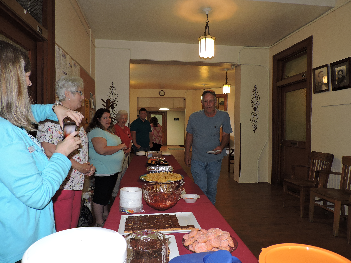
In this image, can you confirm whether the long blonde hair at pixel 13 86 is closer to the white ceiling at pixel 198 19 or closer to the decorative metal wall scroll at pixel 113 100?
the white ceiling at pixel 198 19

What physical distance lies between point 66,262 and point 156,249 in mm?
339

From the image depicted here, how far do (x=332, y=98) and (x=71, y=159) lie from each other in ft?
11.8

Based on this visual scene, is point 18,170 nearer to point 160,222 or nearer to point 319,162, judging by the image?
point 160,222

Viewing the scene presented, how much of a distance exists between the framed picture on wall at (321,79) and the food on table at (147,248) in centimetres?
381

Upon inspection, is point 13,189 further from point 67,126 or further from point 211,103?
point 211,103

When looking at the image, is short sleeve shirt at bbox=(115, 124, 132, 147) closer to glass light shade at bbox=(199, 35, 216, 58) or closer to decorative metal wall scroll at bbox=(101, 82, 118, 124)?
decorative metal wall scroll at bbox=(101, 82, 118, 124)

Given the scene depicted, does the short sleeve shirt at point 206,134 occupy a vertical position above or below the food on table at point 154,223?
above

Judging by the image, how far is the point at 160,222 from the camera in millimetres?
1129

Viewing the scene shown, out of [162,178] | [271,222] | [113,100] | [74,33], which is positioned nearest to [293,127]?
[271,222]

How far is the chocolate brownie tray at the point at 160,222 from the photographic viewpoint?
106 cm

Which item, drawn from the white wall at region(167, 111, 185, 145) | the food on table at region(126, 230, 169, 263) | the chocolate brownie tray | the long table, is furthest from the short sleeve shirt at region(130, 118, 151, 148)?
the white wall at region(167, 111, 185, 145)

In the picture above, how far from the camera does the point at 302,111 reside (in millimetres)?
4508

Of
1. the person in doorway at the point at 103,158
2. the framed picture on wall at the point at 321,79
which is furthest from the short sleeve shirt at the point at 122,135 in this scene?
the framed picture on wall at the point at 321,79

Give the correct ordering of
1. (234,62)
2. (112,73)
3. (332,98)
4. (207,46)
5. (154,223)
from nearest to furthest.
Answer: (154,223) < (332,98) < (207,46) < (112,73) < (234,62)
